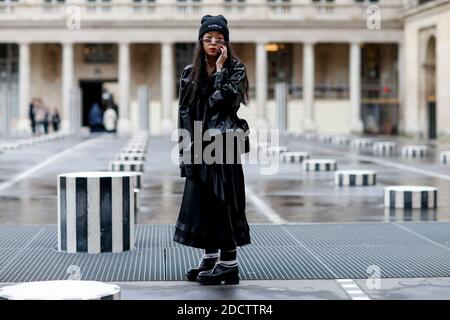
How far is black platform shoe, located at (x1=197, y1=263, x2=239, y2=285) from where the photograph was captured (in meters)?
9.22

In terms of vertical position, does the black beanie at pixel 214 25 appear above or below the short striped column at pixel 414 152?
above

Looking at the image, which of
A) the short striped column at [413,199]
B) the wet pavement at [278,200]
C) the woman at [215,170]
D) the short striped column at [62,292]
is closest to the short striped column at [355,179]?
the wet pavement at [278,200]

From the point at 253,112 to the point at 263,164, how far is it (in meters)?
41.3

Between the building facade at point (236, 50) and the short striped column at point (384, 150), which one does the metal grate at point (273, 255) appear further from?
the building facade at point (236, 50)

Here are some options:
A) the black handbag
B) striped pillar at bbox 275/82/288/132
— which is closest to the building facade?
striped pillar at bbox 275/82/288/132

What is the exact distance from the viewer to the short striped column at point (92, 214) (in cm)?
1131

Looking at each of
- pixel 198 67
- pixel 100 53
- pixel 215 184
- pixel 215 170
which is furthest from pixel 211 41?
pixel 100 53

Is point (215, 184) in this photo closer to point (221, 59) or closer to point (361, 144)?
point (221, 59)

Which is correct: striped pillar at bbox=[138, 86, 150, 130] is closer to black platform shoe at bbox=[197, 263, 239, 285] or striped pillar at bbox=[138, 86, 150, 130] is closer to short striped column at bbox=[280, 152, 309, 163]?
short striped column at bbox=[280, 152, 309, 163]

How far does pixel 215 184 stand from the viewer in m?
9.20

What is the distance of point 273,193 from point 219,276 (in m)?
11.2
